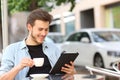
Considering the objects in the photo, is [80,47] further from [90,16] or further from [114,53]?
[90,16]

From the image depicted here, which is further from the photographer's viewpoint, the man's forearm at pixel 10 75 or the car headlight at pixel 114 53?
the car headlight at pixel 114 53

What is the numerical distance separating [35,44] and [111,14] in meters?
24.5

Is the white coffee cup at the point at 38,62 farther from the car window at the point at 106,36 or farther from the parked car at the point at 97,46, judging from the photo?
the car window at the point at 106,36

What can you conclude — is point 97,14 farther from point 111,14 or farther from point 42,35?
point 42,35

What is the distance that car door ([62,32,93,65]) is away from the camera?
1463cm

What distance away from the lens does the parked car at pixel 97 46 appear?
1313 cm

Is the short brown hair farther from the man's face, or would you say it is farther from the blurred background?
the blurred background

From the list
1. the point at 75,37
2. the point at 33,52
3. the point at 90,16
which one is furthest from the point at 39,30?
the point at 90,16

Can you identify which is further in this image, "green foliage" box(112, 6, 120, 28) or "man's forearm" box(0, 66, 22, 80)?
"green foliage" box(112, 6, 120, 28)

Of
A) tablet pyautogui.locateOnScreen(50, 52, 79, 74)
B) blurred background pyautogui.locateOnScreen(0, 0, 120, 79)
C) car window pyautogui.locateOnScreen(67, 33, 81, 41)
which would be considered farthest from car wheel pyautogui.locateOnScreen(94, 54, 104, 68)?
tablet pyautogui.locateOnScreen(50, 52, 79, 74)

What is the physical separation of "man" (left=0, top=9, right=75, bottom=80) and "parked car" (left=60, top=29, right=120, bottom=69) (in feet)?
28.3

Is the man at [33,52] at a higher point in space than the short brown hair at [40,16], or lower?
lower

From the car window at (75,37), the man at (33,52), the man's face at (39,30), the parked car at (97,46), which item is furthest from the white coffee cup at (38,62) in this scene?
the car window at (75,37)

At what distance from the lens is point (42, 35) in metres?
4.00
